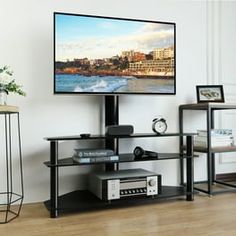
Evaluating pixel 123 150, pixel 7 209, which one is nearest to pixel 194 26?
pixel 123 150

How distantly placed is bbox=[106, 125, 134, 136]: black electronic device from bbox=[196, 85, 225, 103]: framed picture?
3.09 feet

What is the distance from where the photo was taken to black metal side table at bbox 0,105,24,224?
2732 millimetres

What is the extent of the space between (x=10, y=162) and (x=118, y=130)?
0.92 metres

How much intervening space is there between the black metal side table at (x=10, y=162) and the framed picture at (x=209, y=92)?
5.53ft

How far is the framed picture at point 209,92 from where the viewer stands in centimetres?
324

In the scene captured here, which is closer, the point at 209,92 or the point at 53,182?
the point at 53,182

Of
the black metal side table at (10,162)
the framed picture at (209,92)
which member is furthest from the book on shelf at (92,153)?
the framed picture at (209,92)

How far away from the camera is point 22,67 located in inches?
109

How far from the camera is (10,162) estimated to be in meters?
2.75

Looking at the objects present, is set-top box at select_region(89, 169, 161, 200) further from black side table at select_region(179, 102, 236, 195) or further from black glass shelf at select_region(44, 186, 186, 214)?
black side table at select_region(179, 102, 236, 195)

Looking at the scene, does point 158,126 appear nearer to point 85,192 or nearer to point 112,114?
point 112,114

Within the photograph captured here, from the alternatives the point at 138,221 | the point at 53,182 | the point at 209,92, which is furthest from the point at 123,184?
the point at 209,92

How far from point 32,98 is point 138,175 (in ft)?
3.51

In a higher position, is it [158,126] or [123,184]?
[158,126]
